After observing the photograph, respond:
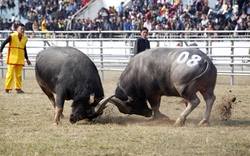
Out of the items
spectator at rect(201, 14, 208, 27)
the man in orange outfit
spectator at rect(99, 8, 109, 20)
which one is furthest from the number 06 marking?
spectator at rect(99, 8, 109, 20)

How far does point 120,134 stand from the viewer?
910 cm

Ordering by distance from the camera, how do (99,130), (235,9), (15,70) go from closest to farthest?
(99,130) < (15,70) < (235,9)

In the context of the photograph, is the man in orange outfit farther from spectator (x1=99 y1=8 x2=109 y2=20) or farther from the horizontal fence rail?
spectator (x1=99 y1=8 x2=109 y2=20)

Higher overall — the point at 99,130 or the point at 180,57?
the point at 180,57

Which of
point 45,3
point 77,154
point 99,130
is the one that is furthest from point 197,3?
point 77,154

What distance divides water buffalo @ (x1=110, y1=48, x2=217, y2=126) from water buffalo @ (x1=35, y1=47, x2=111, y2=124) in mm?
392

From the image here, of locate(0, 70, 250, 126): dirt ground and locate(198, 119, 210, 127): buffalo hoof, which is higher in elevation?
locate(198, 119, 210, 127): buffalo hoof

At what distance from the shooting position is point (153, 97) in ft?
35.1

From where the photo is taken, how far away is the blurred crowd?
25625 millimetres

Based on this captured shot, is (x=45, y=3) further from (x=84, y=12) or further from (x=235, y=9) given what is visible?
(x=235, y=9)

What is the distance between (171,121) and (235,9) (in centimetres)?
1740

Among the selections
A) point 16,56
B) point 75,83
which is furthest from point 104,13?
point 75,83

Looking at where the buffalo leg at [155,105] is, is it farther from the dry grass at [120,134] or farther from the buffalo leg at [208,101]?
the buffalo leg at [208,101]

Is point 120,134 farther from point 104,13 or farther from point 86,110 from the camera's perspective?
point 104,13
